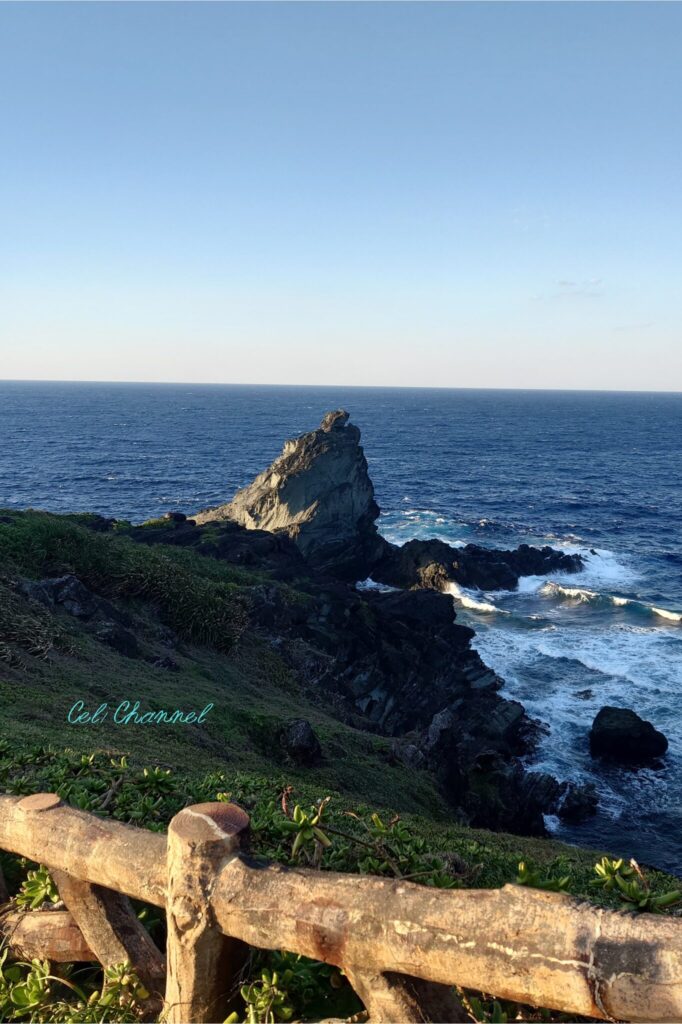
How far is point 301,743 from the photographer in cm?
1609

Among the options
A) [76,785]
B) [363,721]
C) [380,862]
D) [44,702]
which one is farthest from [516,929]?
[363,721]

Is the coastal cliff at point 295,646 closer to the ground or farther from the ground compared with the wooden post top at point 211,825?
closer to the ground

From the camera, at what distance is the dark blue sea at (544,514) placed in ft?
105

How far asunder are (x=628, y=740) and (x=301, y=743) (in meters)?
20.9

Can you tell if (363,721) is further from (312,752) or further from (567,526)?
(567,526)

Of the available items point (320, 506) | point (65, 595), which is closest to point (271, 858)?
point (65, 595)

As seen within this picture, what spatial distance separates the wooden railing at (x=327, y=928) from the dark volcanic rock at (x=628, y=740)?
30.7 m

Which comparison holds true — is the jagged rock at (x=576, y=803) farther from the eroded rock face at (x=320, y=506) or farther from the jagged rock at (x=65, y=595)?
the eroded rock face at (x=320, y=506)

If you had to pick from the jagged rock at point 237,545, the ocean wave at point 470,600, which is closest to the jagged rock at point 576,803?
the jagged rock at point 237,545

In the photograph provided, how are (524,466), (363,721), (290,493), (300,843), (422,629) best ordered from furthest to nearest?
1. (524,466)
2. (290,493)
3. (422,629)
4. (363,721)
5. (300,843)

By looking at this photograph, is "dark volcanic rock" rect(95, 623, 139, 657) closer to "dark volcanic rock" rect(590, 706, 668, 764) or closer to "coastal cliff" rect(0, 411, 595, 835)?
"coastal cliff" rect(0, 411, 595, 835)

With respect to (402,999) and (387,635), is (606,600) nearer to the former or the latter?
(387,635)

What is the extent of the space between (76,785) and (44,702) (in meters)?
8.12

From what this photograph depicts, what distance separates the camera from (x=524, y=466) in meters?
115
